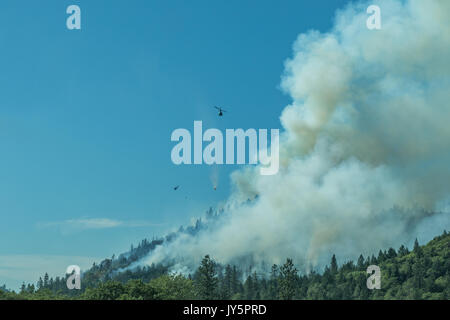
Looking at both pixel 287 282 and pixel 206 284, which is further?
pixel 287 282

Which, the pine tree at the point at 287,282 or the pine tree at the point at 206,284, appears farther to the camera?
the pine tree at the point at 287,282

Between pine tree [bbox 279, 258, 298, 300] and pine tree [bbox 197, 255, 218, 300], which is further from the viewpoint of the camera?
pine tree [bbox 279, 258, 298, 300]

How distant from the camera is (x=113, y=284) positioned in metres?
142
